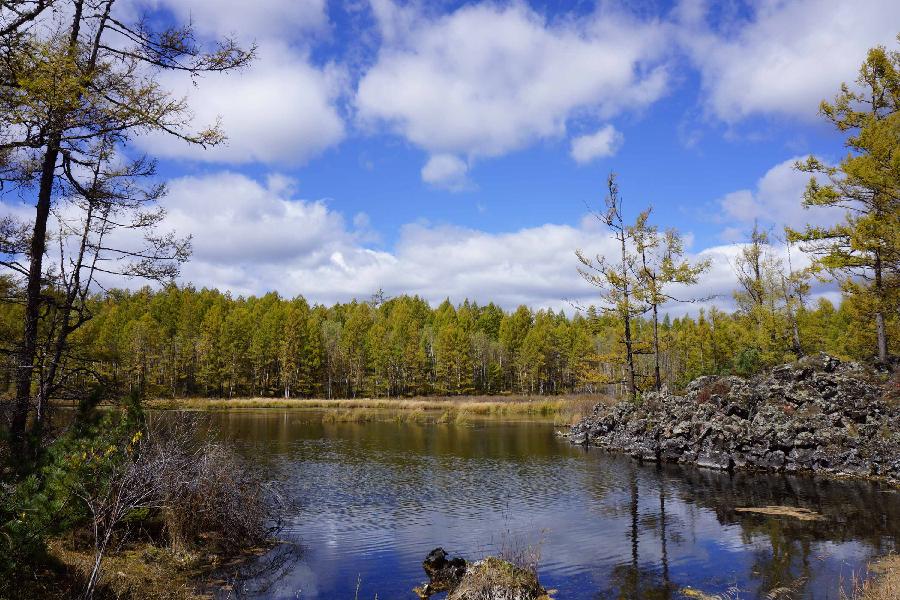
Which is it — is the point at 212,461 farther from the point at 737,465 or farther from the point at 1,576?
the point at 737,465

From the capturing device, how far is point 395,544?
13.5 meters

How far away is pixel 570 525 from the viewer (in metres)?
15.3

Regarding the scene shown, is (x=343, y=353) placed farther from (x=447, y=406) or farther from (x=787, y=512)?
(x=787, y=512)

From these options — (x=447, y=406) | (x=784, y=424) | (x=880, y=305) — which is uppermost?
(x=880, y=305)

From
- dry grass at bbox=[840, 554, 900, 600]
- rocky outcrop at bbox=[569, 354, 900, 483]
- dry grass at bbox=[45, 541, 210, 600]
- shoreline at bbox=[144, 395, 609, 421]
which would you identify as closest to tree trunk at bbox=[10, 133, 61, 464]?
dry grass at bbox=[45, 541, 210, 600]

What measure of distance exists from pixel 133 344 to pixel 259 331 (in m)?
16.6

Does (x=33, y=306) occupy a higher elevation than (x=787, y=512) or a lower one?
higher

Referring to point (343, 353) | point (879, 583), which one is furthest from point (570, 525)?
point (343, 353)

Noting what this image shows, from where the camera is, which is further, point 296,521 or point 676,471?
point 676,471

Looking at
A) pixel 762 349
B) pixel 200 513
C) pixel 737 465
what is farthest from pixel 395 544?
pixel 762 349

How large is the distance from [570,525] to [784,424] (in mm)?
13971

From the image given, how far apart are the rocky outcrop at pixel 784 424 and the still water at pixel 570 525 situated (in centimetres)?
178

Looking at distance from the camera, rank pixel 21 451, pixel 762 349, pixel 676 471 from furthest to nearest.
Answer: pixel 762 349 < pixel 676 471 < pixel 21 451

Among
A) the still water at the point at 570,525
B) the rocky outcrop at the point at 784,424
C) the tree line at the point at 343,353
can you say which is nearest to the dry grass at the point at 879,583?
the still water at the point at 570,525
